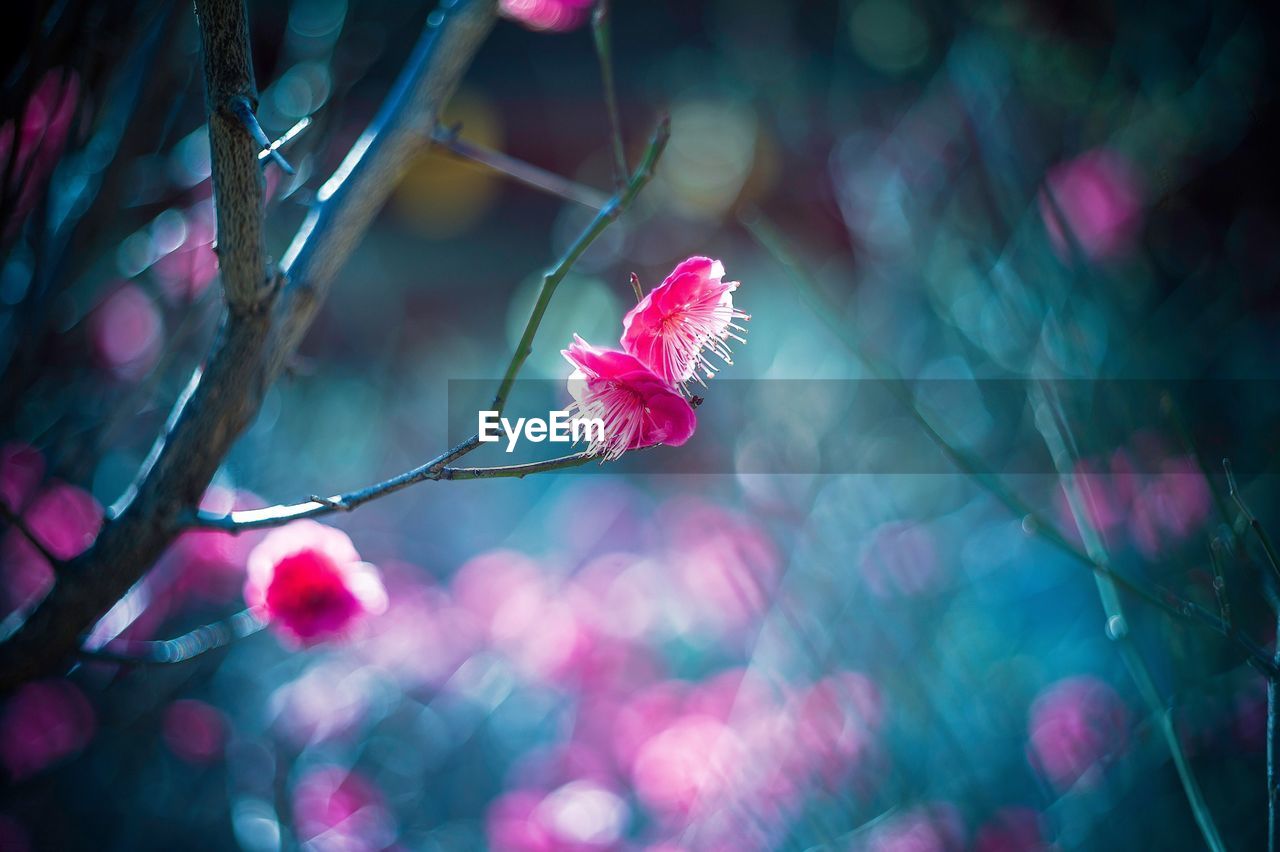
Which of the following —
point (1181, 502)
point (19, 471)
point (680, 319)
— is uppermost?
point (19, 471)

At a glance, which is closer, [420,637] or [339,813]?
[339,813]

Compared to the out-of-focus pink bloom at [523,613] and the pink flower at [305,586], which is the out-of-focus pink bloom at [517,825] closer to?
the out-of-focus pink bloom at [523,613]

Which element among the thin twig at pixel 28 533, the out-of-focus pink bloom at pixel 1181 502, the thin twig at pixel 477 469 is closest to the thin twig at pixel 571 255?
the thin twig at pixel 477 469

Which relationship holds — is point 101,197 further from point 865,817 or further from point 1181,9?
point 1181,9

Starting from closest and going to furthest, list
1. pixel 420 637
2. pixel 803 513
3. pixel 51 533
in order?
pixel 51 533 → pixel 803 513 → pixel 420 637

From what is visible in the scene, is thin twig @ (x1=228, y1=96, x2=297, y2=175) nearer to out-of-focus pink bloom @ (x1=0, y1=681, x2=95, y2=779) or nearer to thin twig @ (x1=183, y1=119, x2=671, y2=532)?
thin twig @ (x1=183, y1=119, x2=671, y2=532)

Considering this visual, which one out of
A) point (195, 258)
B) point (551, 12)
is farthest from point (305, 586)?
point (551, 12)

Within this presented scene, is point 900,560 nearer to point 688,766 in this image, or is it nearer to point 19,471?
point 688,766

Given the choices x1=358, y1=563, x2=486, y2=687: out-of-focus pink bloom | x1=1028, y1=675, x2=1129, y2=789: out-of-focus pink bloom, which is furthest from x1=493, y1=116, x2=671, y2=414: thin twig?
x1=358, y1=563, x2=486, y2=687: out-of-focus pink bloom
